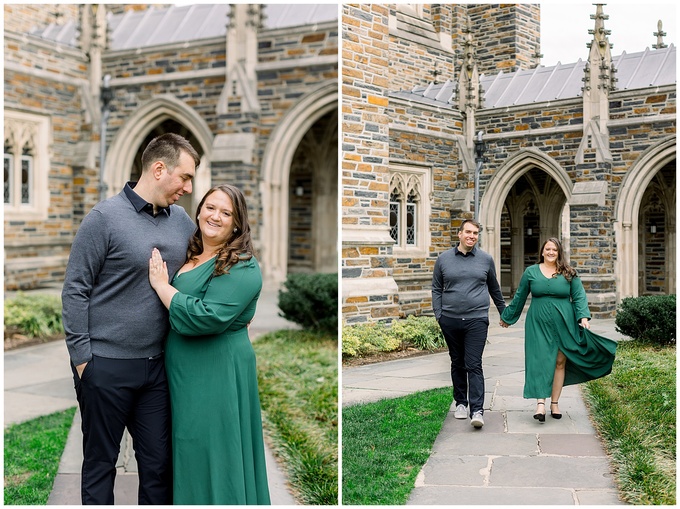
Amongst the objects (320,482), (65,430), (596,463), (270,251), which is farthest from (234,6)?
(596,463)

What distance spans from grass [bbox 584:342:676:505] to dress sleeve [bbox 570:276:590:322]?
265mm

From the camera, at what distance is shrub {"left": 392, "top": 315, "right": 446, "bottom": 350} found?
3.82 meters

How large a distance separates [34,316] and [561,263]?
786 centimetres

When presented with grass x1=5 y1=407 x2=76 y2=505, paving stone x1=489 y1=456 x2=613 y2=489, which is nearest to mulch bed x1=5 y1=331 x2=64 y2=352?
grass x1=5 y1=407 x2=76 y2=505

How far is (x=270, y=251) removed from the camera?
1427 cm

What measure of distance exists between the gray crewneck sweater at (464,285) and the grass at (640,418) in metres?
0.65

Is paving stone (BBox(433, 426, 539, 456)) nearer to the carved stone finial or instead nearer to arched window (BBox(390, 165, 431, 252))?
arched window (BBox(390, 165, 431, 252))

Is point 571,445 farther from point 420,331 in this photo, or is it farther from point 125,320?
point 125,320

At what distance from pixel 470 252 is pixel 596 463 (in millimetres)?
1141

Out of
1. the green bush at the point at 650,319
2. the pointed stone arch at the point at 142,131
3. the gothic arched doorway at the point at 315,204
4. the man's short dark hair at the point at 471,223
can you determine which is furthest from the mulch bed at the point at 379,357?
the gothic arched doorway at the point at 315,204

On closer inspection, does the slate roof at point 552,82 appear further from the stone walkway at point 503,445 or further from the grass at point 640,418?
the grass at point 640,418

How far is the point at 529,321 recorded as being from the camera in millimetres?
3848

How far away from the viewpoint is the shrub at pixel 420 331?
3.82 metres

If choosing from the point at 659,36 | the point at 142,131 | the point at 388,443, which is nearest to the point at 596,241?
the point at 659,36
